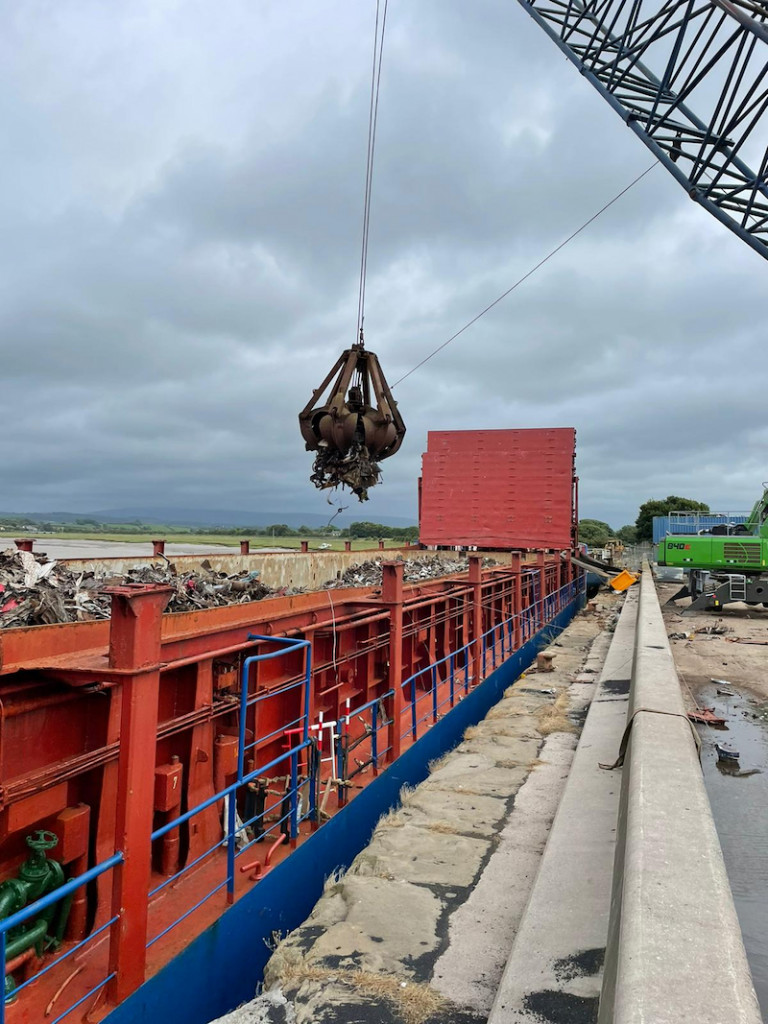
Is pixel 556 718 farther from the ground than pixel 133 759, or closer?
closer

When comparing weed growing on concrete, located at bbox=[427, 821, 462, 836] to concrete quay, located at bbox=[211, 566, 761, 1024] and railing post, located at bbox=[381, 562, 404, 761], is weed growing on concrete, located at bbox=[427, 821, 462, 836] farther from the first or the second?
railing post, located at bbox=[381, 562, 404, 761]

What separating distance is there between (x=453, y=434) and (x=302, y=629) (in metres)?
14.2

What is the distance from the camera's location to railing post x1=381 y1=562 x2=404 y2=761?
21.9 feet

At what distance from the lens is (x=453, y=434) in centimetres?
1881

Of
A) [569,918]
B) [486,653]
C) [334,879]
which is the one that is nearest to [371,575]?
[486,653]

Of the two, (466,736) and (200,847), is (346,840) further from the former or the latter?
(466,736)

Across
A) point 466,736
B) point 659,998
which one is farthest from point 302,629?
point 466,736

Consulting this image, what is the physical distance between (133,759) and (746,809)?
5.67 m

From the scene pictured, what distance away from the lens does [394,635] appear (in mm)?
6789

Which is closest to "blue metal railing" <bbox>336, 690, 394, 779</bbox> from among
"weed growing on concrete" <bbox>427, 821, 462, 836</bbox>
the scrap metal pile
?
"weed growing on concrete" <bbox>427, 821, 462, 836</bbox>

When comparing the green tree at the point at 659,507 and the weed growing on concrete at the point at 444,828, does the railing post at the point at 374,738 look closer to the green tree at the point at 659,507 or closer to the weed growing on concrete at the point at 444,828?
the weed growing on concrete at the point at 444,828

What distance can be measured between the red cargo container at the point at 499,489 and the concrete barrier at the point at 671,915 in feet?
45.0

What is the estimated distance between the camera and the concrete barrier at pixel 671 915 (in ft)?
6.61

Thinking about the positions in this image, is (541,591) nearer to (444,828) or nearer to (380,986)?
(444,828)
